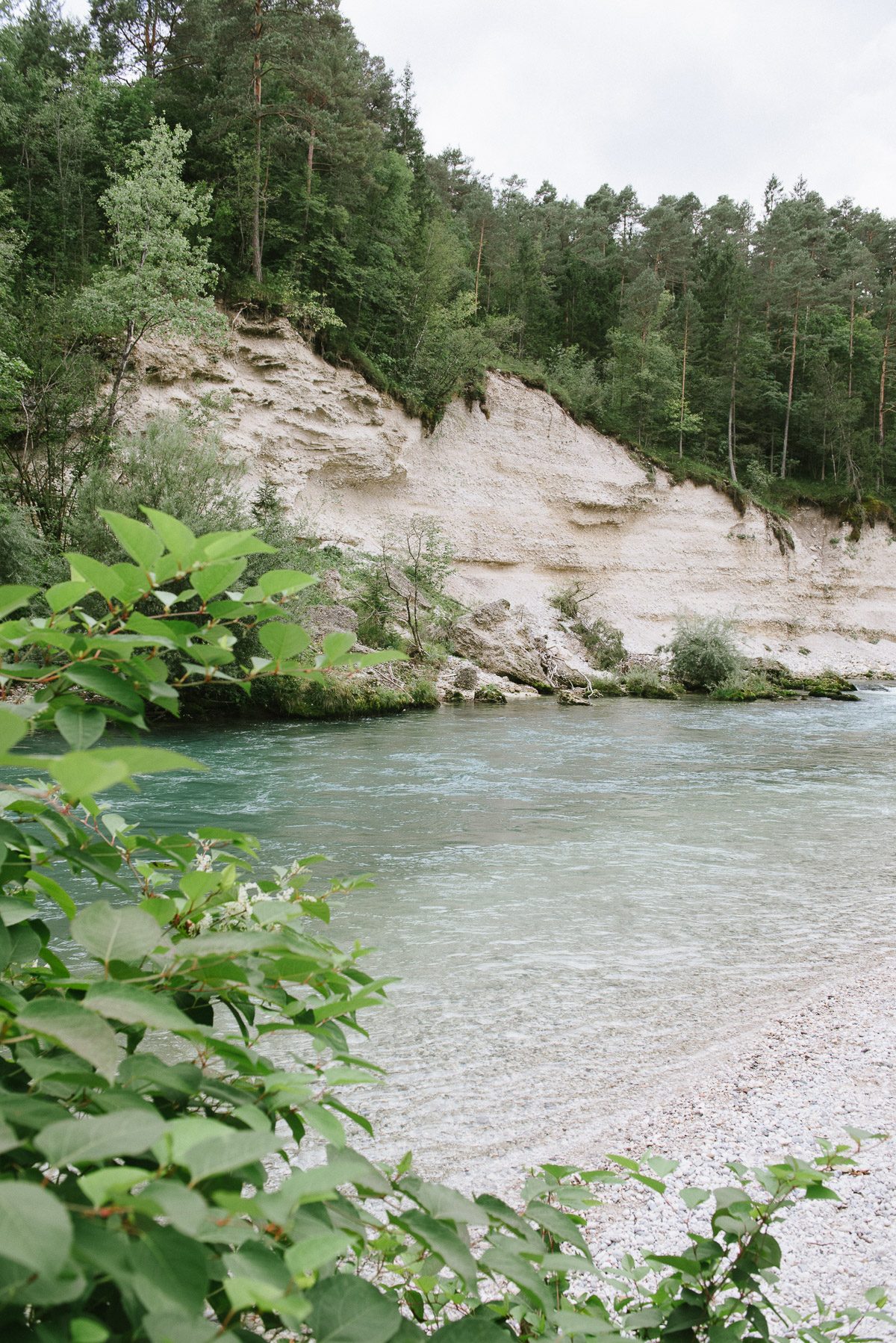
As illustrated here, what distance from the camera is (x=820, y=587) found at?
39406mm

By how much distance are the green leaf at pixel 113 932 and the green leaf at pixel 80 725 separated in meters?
0.19

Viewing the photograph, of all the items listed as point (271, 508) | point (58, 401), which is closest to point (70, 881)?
point (271, 508)

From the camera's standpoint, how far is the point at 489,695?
22.5m

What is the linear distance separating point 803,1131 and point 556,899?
2.95 meters

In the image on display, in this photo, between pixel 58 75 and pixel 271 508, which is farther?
pixel 58 75

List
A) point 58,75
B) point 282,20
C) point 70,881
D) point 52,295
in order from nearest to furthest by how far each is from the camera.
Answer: point 70,881 < point 52,295 < point 282,20 < point 58,75

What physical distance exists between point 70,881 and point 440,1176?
4.21 metres

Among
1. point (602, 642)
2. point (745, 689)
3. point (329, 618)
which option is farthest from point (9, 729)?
point (602, 642)

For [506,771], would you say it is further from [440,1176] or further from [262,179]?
[262,179]

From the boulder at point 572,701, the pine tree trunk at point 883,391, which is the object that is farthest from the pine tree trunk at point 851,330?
the boulder at point 572,701

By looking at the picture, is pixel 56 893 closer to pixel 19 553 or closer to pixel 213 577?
pixel 213 577

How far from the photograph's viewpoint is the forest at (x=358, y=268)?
20.7 meters

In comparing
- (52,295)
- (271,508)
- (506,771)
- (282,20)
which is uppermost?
(282,20)

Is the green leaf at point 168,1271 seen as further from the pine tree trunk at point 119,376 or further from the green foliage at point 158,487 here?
the pine tree trunk at point 119,376
